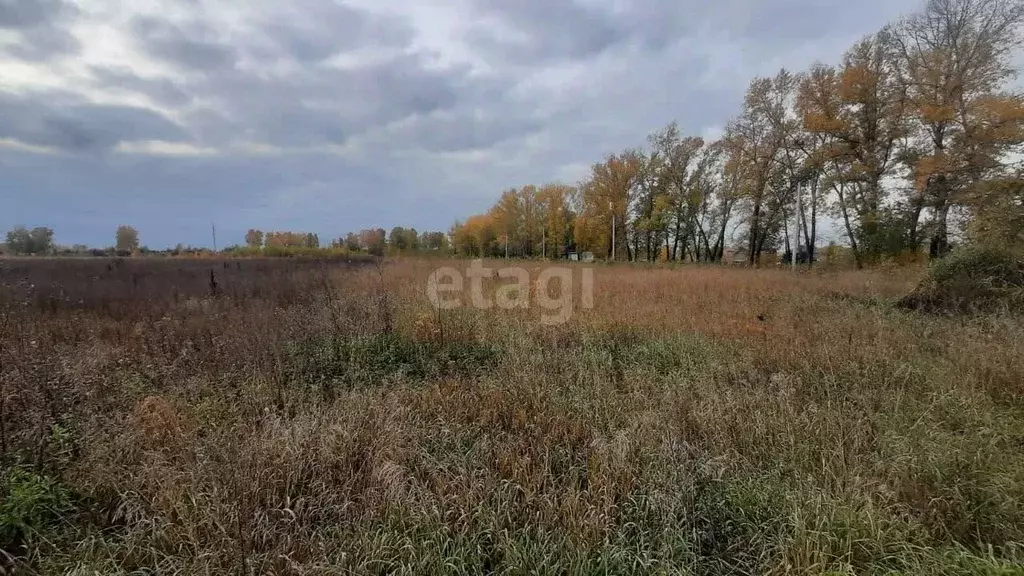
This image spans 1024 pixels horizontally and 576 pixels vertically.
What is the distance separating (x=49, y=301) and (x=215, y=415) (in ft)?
25.0

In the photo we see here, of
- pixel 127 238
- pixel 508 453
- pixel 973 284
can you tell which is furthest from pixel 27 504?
pixel 127 238

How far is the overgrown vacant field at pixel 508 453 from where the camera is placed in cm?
201

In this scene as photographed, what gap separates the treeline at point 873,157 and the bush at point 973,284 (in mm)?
368

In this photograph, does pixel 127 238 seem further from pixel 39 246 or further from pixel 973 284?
pixel 973 284

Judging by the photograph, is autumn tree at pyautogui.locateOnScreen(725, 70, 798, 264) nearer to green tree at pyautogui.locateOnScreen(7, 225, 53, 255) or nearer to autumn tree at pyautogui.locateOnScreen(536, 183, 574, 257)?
A: autumn tree at pyautogui.locateOnScreen(536, 183, 574, 257)

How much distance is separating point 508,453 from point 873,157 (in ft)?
77.1

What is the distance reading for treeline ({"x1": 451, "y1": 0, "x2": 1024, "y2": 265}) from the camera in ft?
41.0

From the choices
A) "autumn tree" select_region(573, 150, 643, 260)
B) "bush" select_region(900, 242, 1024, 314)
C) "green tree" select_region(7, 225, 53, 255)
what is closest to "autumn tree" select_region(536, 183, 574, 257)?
"autumn tree" select_region(573, 150, 643, 260)

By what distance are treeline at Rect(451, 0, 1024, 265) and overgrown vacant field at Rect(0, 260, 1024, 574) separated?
7.13 metres

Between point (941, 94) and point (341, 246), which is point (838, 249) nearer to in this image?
point (941, 94)

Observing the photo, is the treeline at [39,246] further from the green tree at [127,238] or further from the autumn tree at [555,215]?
the autumn tree at [555,215]

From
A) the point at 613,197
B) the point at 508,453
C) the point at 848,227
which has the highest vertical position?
the point at 613,197

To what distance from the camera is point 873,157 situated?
17.7 meters

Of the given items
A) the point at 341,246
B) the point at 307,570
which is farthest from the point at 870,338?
the point at 341,246
